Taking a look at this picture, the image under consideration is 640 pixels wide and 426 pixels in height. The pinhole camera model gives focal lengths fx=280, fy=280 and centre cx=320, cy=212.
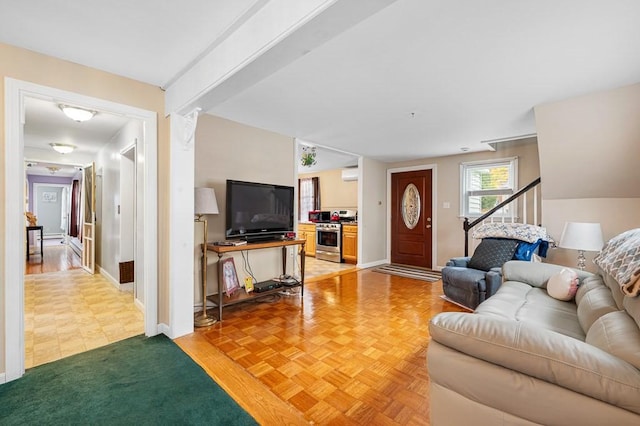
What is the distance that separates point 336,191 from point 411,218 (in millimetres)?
2102

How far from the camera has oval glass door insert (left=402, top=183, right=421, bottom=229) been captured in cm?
595

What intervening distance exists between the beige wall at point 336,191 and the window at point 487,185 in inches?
96.5

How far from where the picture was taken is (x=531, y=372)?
0.96 meters

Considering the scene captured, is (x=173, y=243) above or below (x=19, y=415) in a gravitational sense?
above

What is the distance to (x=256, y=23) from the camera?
1.58 m

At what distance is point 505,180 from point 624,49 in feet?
10.4

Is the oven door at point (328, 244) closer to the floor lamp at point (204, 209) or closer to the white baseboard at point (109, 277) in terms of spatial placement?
the floor lamp at point (204, 209)

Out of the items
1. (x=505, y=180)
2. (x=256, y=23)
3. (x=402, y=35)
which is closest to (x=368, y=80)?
(x=402, y=35)

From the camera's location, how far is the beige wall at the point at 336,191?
698 cm

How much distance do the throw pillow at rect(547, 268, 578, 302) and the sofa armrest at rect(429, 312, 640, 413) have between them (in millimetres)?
1372

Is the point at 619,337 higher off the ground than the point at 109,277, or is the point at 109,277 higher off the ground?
the point at 619,337

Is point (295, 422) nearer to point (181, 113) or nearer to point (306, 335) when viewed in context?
point (306, 335)

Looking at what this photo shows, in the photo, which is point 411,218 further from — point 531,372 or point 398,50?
point 531,372

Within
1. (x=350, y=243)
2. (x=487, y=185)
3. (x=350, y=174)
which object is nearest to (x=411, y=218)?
(x=350, y=243)
